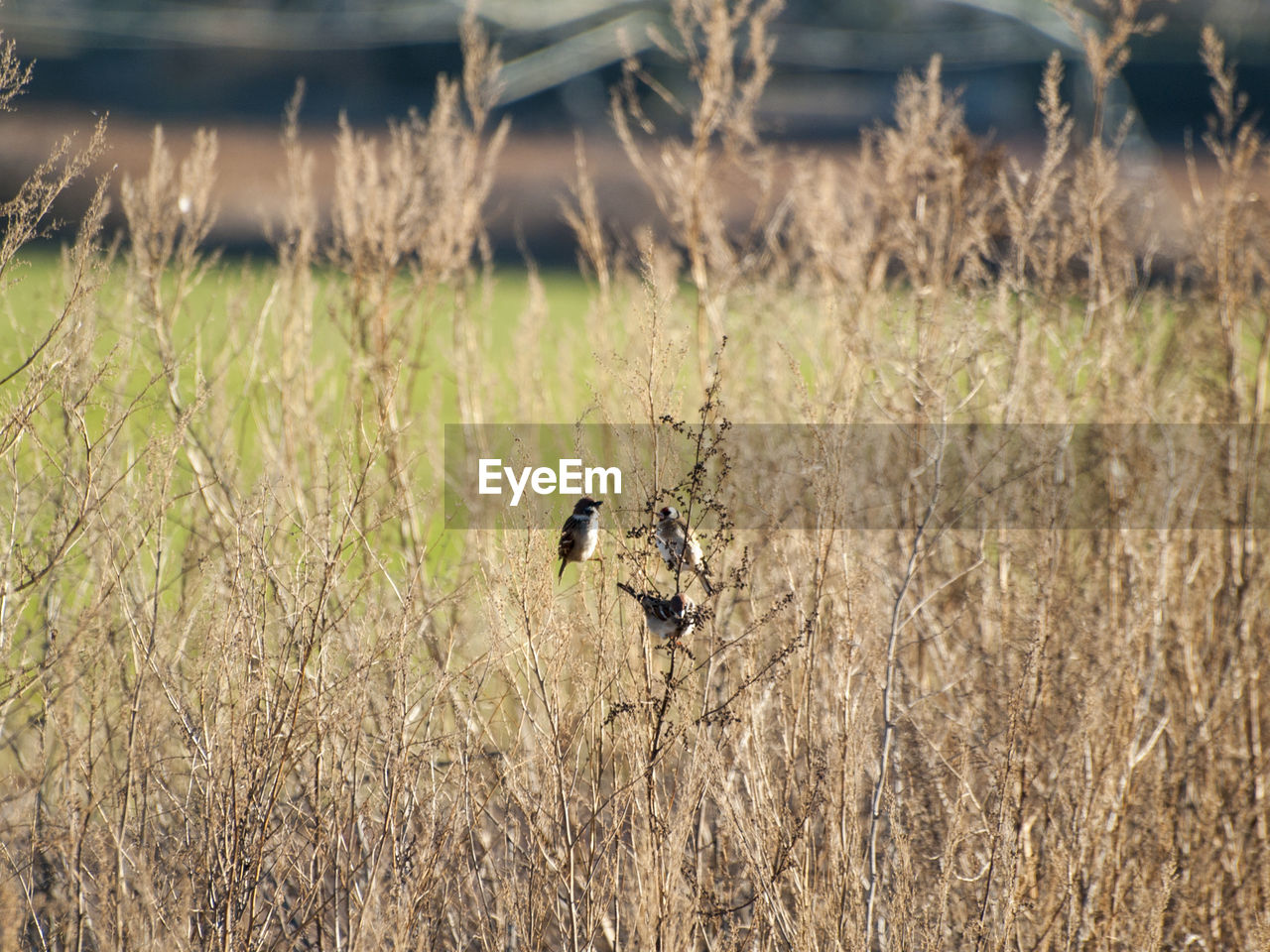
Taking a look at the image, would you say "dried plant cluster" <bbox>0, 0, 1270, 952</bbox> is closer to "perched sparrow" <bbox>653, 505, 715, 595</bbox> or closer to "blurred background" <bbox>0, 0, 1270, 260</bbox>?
"perched sparrow" <bbox>653, 505, 715, 595</bbox>

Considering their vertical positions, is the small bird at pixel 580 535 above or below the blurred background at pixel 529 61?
below

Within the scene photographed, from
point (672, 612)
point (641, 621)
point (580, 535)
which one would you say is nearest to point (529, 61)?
point (580, 535)

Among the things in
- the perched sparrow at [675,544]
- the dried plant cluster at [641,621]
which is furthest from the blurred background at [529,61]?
the perched sparrow at [675,544]

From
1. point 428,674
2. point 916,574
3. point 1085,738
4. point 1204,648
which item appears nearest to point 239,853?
point 428,674

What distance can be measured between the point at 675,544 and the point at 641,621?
41cm

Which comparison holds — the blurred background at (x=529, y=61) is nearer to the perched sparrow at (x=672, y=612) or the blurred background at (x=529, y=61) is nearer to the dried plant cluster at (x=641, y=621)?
the dried plant cluster at (x=641, y=621)

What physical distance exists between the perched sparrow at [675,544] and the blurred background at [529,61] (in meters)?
20.9

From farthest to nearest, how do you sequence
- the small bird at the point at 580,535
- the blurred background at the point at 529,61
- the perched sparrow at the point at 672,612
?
the blurred background at the point at 529,61
the small bird at the point at 580,535
the perched sparrow at the point at 672,612

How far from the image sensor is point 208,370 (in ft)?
24.2

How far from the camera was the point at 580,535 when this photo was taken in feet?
12.7

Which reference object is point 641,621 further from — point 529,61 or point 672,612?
point 529,61

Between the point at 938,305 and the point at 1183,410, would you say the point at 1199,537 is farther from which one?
the point at 938,305

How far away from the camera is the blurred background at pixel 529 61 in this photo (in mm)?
24156

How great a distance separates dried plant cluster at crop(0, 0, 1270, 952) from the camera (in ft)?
12.7
